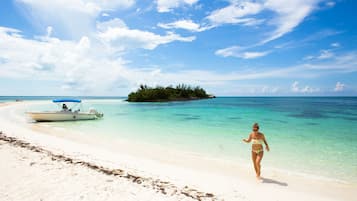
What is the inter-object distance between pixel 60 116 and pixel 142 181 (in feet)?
58.9

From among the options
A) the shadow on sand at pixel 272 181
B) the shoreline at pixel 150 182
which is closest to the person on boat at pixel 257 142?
the shadow on sand at pixel 272 181

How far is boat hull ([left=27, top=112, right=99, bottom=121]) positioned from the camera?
18.9 metres

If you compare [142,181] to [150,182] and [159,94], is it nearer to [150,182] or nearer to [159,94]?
[150,182]

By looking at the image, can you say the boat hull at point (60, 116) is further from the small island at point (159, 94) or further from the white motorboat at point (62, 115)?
the small island at point (159, 94)

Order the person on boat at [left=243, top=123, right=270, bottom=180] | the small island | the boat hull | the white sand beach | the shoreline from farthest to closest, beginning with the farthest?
the small island < the boat hull < the person on boat at [left=243, top=123, right=270, bottom=180] < the shoreline < the white sand beach

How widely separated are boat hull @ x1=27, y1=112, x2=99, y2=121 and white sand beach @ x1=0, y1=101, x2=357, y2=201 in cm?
1291

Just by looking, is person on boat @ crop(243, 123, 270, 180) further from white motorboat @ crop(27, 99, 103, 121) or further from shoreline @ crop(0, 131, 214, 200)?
white motorboat @ crop(27, 99, 103, 121)

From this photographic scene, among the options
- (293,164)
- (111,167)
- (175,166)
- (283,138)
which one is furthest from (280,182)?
(283,138)

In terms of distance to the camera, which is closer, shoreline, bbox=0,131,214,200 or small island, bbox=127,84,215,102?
shoreline, bbox=0,131,214,200

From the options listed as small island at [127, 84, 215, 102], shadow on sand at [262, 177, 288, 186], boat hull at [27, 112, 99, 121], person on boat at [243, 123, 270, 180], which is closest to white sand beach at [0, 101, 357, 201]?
shadow on sand at [262, 177, 288, 186]

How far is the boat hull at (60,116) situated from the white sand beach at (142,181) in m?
12.9

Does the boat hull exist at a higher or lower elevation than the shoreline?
higher

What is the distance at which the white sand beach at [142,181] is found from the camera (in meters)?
4.52

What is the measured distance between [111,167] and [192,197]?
307cm
